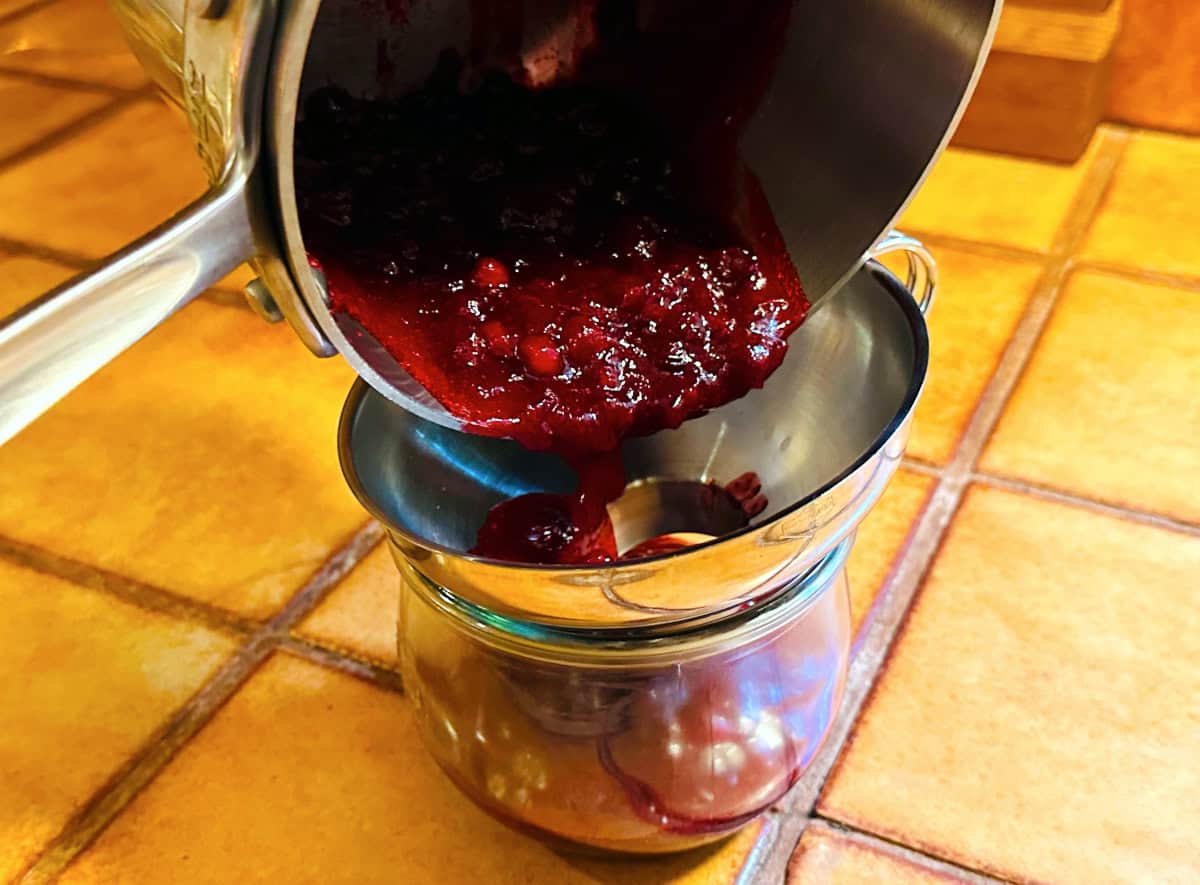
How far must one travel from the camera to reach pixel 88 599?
48cm

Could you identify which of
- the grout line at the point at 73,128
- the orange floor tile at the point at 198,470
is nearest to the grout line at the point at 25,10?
the grout line at the point at 73,128

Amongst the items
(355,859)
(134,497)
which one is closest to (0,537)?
(134,497)

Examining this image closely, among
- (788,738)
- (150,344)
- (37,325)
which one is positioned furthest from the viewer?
(150,344)

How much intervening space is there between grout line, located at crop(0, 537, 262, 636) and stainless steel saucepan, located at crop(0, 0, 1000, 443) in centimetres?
18

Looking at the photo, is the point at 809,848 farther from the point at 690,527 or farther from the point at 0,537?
the point at 0,537

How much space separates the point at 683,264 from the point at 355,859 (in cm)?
21

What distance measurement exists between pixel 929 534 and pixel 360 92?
271 mm

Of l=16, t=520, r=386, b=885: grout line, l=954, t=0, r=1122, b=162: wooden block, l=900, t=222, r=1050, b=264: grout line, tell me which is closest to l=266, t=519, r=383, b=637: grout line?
l=16, t=520, r=386, b=885: grout line

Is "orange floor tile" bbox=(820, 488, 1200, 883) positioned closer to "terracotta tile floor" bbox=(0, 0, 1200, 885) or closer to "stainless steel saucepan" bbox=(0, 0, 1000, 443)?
"terracotta tile floor" bbox=(0, 0, 1200, 885)

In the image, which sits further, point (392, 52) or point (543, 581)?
point (392, 52)

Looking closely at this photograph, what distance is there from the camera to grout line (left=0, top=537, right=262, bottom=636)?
1.54ft

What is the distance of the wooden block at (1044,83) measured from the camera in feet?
2.27

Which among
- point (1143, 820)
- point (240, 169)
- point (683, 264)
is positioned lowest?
point (1143, 820)

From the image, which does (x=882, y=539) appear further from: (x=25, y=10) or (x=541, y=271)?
(x=25, y=10)
